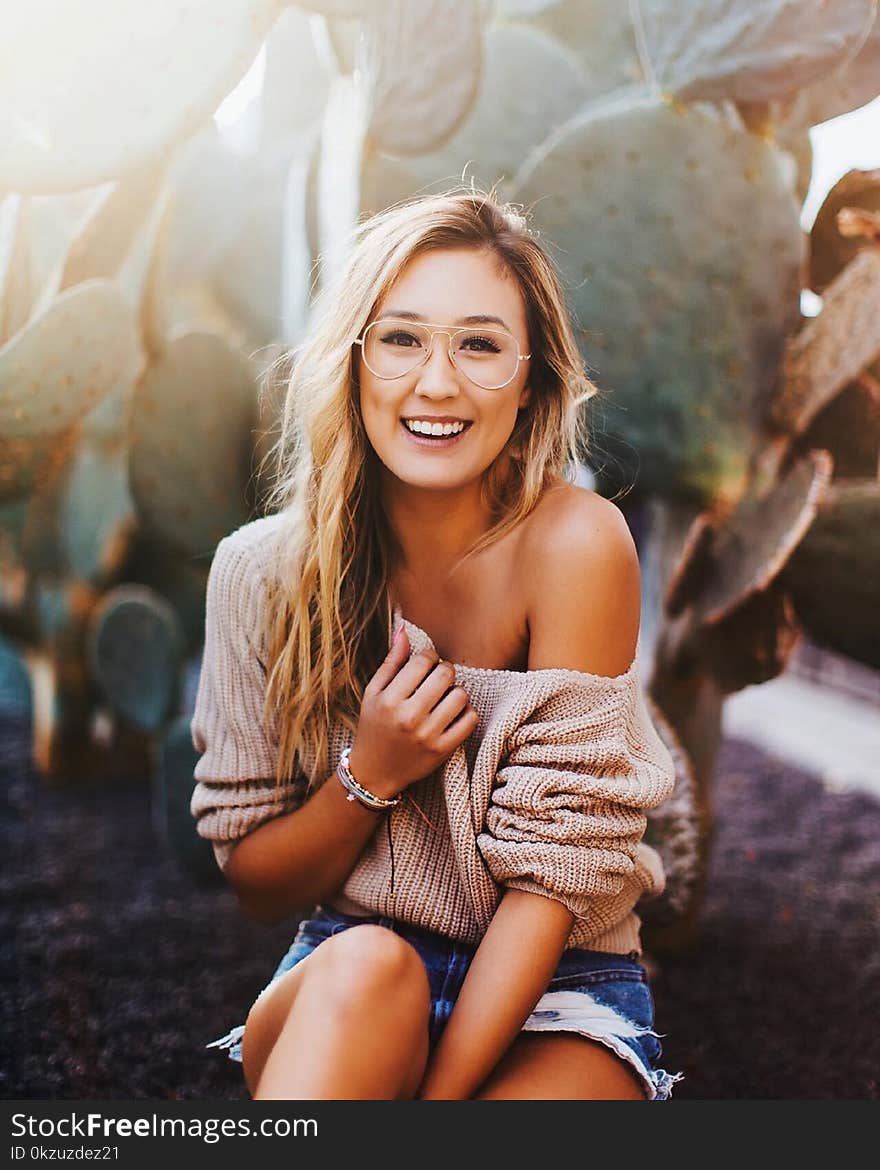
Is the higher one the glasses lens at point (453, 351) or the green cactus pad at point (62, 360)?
the glasses lens at point (453, 351)

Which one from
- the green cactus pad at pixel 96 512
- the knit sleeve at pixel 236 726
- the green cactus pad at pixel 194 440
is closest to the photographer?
the knit sleeve at pixel 236 726

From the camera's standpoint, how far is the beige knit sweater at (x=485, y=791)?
1.20 metres

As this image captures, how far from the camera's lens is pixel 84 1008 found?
187cm

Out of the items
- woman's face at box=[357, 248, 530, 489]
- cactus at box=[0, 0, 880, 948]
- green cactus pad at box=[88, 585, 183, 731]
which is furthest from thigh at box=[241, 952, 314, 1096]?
green cactus pad at box=[88, 585, 183, 731]

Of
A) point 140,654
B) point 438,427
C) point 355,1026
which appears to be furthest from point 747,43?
point 140,654

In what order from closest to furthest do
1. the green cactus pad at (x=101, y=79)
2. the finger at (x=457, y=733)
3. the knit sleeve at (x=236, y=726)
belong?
1. the finger at (x=457, y=733)
2. the knit sleeve at (x=236, y=726)
3. the green cactus pad at (x=101, y=79)

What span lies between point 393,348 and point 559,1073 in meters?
0.83

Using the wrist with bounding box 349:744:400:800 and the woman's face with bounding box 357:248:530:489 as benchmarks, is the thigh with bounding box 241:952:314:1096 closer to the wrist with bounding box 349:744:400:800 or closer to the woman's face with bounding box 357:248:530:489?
the wrist with bounding box 349:744:400:800

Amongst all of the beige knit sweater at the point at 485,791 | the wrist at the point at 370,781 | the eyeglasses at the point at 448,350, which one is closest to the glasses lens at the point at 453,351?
the eyeglasses at the point at 448,350

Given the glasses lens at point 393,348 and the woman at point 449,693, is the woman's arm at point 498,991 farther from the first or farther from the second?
the glasses lens at point 393,348

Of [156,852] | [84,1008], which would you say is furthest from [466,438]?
[156,852]

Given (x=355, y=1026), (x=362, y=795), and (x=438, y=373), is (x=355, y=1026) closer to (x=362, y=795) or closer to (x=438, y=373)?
(x=362, y=795)

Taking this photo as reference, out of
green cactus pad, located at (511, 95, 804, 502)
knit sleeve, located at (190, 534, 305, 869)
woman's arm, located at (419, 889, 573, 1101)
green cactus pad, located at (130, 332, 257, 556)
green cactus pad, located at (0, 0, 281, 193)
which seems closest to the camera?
woman's arm, located at (419, 889, 573, 1101)

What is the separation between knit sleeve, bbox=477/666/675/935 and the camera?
3.89 feet
